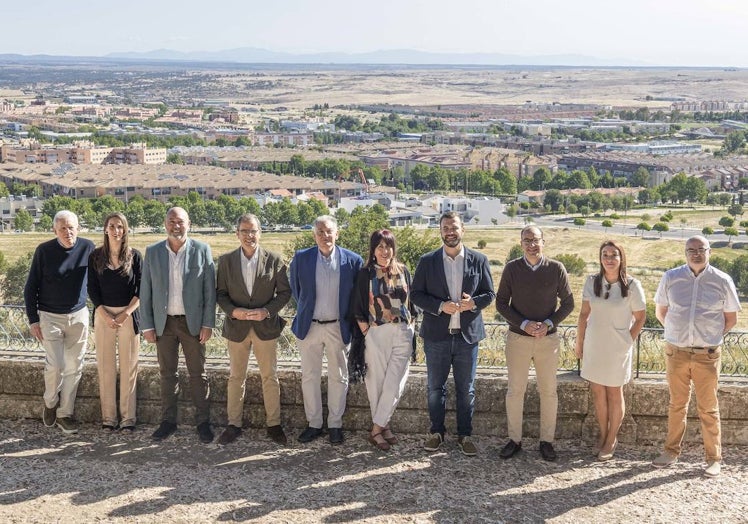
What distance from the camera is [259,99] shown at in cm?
16900

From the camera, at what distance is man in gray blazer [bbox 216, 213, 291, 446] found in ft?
14.1

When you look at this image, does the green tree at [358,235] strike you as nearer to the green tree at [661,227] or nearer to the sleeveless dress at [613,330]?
the sleeveless dress at [613,330]

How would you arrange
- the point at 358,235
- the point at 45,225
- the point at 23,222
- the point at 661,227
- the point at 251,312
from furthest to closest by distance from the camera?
the point at 45,225 → the point at 23,222 → the point at 661,227 → the point at 358,235 → the point at 251,312

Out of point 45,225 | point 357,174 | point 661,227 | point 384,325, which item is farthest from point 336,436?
point 357,174

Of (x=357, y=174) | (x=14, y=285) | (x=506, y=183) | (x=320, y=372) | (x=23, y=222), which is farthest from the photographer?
(x=357, y=174)

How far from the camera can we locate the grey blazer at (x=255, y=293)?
14.1 feet

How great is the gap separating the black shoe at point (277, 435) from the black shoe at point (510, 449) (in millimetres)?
934

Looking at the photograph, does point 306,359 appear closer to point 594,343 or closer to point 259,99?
point 594,343

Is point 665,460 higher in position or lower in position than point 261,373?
lower

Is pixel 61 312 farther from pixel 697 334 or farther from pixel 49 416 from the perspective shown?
pixel 697 334

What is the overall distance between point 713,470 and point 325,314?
1.71 m

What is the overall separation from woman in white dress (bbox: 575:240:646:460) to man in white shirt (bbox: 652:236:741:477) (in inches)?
5.0

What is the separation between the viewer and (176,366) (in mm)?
4422

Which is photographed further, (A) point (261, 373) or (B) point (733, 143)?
(B) point (733, 143)
